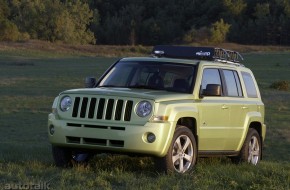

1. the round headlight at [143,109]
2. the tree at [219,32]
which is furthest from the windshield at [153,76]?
the tree at [219,32]

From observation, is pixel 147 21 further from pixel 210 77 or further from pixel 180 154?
pixel 180 154

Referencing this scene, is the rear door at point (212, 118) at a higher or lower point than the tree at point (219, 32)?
higher

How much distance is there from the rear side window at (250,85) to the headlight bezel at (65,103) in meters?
3.47

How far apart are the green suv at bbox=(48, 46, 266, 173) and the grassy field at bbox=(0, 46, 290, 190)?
1.01ft

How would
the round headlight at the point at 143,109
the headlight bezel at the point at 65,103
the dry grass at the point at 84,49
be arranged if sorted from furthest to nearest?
1. the dry grass at the point at 84,49
2. the headlight bezel at the point at 65,103
3. the round headlight at the point at 143,109

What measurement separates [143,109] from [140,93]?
0.33 meters

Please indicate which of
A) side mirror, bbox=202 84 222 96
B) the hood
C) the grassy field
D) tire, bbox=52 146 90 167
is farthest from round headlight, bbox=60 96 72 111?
side mirror, bbox=202 84 222 96

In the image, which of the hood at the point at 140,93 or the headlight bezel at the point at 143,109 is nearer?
the headlight bezel at the point at 143,109

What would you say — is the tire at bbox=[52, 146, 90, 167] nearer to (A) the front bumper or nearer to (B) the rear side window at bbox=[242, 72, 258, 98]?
(A) the front bumper

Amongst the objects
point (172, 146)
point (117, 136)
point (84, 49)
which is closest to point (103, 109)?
point (117, 136)

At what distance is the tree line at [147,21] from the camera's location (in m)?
101

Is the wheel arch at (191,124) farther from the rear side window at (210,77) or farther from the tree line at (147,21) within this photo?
the tree line at (147,21)

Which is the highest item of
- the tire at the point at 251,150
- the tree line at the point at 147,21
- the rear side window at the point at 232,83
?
the rear side window at the point at 232,83

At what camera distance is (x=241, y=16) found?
381 ft
